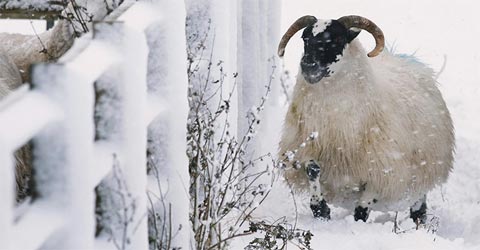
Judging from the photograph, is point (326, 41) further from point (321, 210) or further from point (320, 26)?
point (321, 210)

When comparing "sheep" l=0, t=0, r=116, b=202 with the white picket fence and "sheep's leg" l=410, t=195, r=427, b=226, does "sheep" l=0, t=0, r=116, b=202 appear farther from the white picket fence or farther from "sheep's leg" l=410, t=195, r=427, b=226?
"sheep's leg" l=410, t=195, r=427, b=226

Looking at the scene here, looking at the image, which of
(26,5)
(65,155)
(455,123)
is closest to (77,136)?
(65,155)

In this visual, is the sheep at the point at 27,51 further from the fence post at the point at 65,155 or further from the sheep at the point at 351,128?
the sheep at the point at 351,128

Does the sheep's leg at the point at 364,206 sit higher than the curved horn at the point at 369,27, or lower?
lower

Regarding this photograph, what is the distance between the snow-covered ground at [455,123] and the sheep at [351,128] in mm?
258

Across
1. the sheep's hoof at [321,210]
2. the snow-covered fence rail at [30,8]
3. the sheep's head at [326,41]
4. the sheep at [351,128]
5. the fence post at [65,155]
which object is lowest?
the sheep's hoof at [321,210]

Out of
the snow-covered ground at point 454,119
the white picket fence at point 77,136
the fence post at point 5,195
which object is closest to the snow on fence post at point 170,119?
the white picket fence at point 77,136

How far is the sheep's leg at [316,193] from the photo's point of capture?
6.68m

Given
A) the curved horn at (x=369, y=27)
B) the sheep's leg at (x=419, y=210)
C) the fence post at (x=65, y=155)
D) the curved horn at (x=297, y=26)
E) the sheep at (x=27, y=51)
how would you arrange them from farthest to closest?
the sheep's leg at (x=419, y=210)
the curved horn at (x=297, y=26)
the curved horn at (x=369, y=27)
the sheep at (x=27, y=51)
the fence post at (x=65, y=155)

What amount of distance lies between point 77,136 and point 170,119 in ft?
3.79

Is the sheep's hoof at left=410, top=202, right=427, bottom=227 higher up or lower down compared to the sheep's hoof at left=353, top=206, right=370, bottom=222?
lower down

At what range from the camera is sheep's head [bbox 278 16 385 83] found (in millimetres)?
6527

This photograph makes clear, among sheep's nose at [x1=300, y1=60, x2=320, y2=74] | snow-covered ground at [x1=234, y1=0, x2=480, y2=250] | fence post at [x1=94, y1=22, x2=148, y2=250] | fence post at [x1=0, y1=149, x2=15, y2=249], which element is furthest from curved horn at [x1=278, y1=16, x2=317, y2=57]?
fence post at [x1=0, y1=149, x2=15, y2=249]

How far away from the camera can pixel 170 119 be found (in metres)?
3.36
